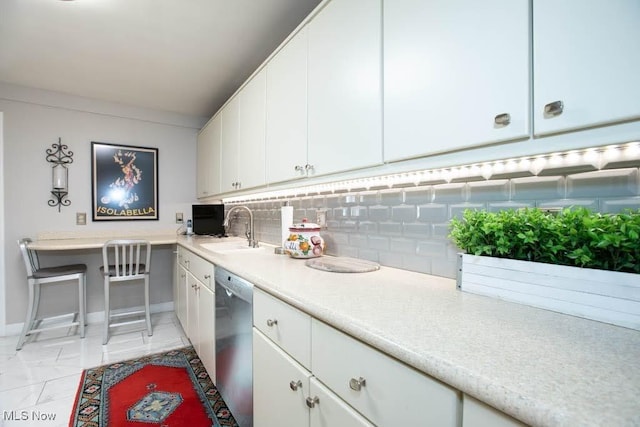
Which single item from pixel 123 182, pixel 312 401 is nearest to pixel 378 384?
pixel 312 401

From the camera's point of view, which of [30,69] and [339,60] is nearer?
[339,60]

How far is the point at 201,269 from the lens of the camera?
6.59ft

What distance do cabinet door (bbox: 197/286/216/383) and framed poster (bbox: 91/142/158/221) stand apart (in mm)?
1976

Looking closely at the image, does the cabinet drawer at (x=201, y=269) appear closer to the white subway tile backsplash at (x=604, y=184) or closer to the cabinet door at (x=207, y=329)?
the cabinet door at (x=207, y=329)

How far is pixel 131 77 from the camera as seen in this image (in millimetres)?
2594

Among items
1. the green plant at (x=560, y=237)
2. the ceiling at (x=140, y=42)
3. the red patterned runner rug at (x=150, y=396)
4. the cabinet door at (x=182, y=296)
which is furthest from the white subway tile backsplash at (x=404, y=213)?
the cabinet door at (x=182, y=296)

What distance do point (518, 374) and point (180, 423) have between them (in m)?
1.82

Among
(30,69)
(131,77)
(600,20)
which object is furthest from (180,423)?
(30,69)

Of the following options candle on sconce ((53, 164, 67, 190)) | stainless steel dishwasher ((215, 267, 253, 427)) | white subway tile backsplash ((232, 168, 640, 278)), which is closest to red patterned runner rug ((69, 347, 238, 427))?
stainless steel dishwasher ((215, 267, 253, 427))

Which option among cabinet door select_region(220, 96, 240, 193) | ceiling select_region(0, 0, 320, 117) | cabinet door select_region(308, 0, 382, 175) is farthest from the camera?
cabinet door select_region(220, 96, 240, 193)

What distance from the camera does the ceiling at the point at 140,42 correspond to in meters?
1.74

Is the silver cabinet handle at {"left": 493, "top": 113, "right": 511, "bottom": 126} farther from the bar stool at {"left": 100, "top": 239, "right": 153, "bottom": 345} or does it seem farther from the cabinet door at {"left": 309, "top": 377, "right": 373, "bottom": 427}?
the bar stool at {"left": 100, "top": 239, "right": 153, "bottom": 345}

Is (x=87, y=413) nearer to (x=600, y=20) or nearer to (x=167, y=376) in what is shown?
(x=167, y=376)

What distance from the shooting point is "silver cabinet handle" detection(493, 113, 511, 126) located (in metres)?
0.71
